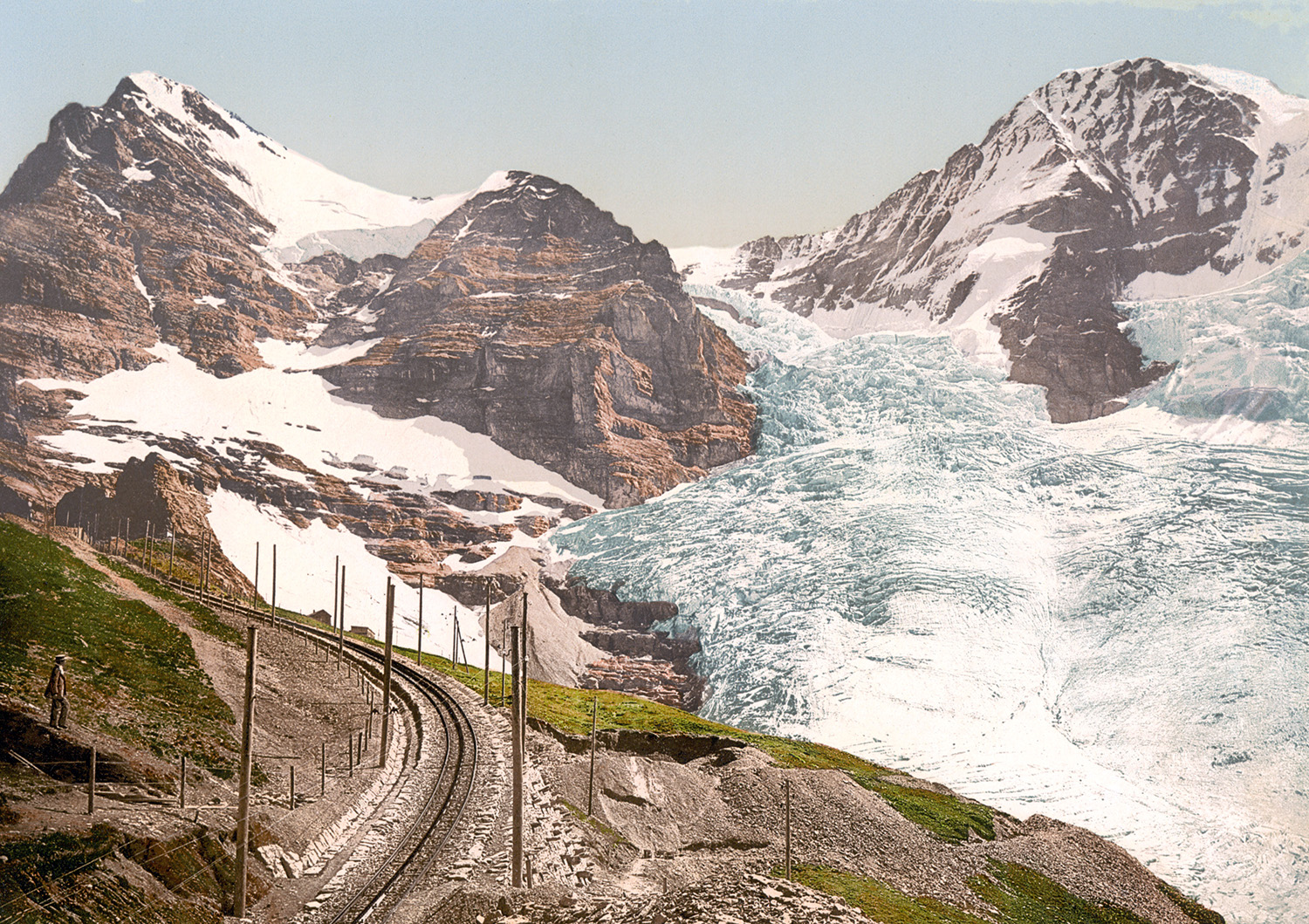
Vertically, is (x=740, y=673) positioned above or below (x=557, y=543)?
below

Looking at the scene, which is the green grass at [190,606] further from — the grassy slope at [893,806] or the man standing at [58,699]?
the man standing at [58,699]

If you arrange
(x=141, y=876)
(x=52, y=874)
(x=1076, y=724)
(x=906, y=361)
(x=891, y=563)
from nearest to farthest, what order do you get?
1. (x=52, y=874)
2. (x=141, y=876)
3. (x=1076, y=724)
4. (x=891, y=563)
5. (x=906, y=361)

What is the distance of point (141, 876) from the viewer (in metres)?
23.0

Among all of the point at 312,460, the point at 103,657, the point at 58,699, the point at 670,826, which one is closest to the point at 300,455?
the point at 312,460

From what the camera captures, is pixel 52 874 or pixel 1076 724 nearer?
pixel 52 874

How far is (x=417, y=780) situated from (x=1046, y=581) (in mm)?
108639

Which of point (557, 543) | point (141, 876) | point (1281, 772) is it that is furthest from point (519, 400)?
point (141, 876)

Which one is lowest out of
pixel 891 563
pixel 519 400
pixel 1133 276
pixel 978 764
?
pixel 978 764

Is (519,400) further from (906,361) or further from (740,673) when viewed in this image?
(740,673)

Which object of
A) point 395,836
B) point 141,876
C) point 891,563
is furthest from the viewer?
point 891,563

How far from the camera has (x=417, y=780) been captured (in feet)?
143

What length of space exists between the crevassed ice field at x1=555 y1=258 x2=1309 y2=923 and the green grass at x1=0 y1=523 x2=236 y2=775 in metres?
78.2

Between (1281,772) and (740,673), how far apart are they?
5683cm

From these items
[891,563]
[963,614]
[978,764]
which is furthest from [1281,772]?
[891,563]
